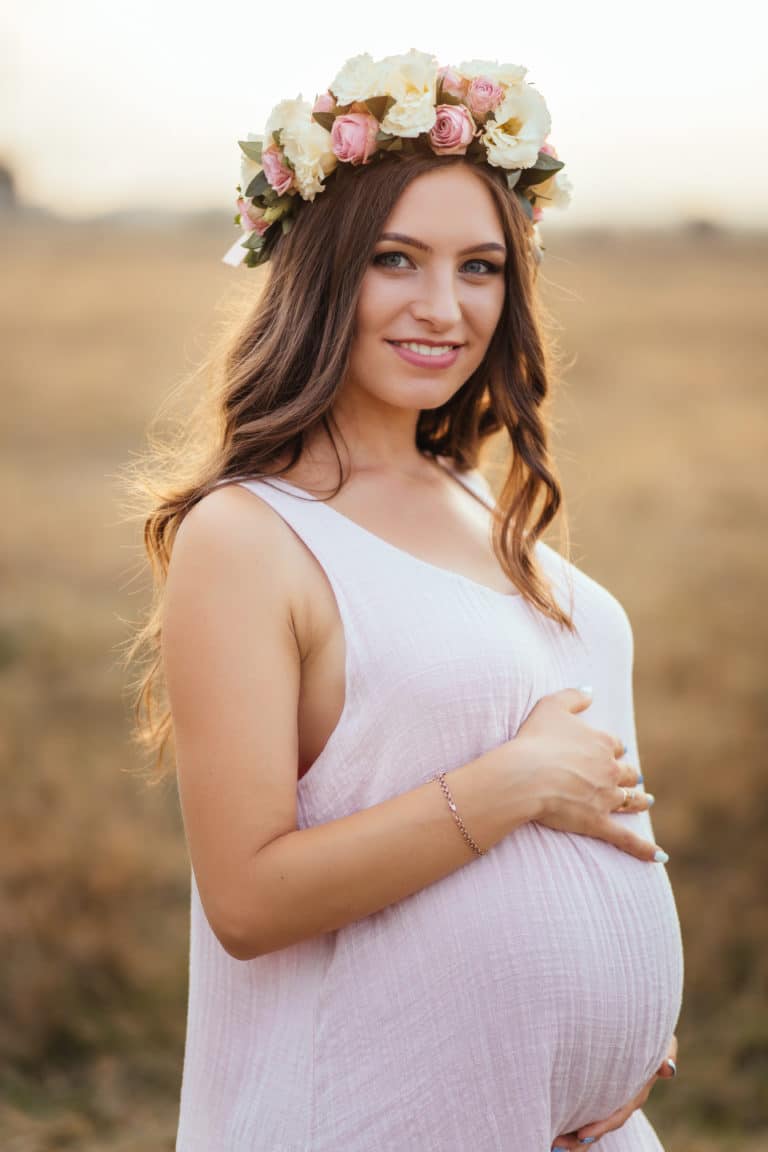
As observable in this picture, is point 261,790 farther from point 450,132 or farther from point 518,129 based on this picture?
point 518,129

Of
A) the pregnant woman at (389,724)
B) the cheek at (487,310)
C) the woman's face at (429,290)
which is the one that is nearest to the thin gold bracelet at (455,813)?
the pregnant woman at (389,724)

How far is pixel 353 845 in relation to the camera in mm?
1689

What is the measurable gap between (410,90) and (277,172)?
0.80 feet

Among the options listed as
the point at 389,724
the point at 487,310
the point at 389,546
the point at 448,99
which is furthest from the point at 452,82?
the point at 389,724

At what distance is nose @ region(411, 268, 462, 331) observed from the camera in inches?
76.3

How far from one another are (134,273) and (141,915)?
4.83 metres

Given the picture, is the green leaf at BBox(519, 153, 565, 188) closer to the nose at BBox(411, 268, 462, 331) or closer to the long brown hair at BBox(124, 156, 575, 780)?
the long brown hair at BBox(124, 156, 575, 780)

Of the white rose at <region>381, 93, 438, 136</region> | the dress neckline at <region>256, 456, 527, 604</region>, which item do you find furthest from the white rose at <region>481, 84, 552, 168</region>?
the dress neckline at <region>256, 456, 527, 604</region>

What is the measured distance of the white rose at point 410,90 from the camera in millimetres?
1919

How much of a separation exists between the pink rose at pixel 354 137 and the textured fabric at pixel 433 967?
1.71 ft

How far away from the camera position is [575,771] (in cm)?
186

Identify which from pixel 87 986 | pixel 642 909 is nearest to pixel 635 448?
pixel 87 986

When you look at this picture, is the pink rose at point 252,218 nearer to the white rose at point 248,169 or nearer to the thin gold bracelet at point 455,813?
the white rose at point 248,169

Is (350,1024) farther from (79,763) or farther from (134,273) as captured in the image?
(134,273)
